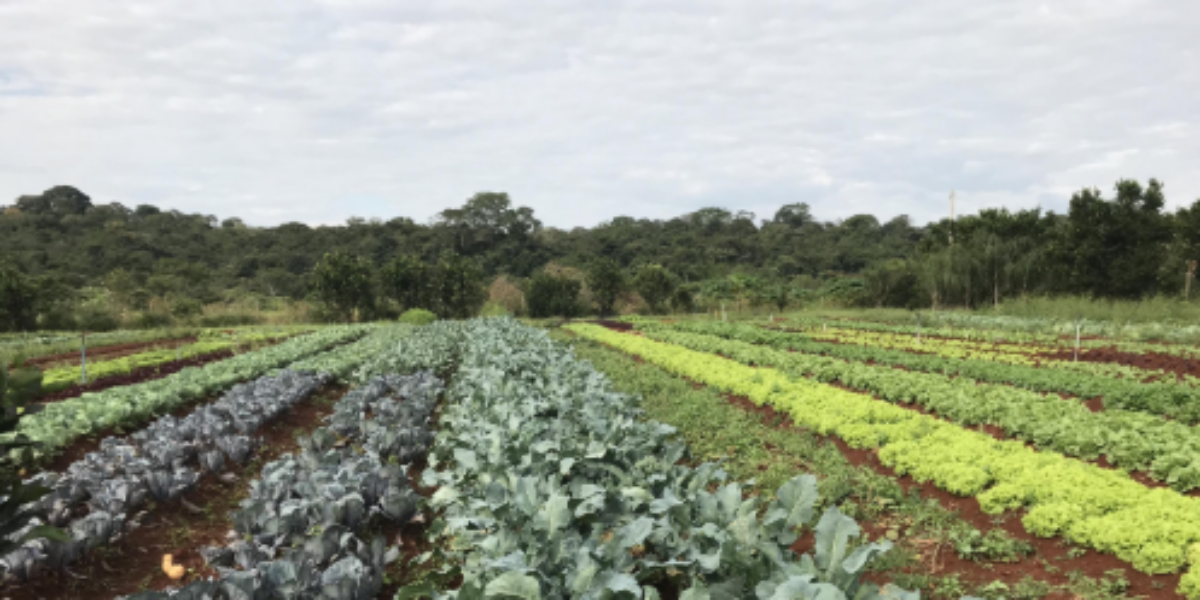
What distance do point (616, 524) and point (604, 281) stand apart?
4317cm

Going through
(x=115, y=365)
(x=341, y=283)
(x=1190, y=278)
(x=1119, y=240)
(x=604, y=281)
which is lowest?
(x=115, y=365)

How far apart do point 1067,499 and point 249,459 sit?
25.7 ft

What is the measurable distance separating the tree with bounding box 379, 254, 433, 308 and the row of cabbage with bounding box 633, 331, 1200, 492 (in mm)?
36034

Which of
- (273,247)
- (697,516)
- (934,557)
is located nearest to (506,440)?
(697,516)

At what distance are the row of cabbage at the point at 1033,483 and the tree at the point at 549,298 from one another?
37.5 metres

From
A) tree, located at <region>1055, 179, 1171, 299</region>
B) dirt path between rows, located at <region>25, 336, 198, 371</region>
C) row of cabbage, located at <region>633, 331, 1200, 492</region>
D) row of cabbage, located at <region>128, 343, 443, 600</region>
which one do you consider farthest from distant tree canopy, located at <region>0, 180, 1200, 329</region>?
row of cabbage, located at <region>128, 343, 443, 600</region>

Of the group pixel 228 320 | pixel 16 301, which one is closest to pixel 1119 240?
pixel 228 320

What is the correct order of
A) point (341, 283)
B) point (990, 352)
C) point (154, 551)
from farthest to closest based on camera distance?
point (341, 283), point (990, 352), point (154, 551)

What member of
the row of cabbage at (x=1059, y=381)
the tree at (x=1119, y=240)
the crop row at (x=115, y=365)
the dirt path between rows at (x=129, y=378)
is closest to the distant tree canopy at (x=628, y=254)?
the tree at (x=1119, y=240)

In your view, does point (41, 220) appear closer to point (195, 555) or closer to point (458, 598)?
point (195, 555)

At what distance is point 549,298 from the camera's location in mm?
45625

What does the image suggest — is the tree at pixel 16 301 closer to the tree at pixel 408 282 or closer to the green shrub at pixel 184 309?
the green shrub at pixel 184 309

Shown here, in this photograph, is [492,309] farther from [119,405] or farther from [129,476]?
[129,476]

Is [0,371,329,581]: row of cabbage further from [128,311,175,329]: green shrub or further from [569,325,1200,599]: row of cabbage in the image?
[128,311,175,329]: green shrub
